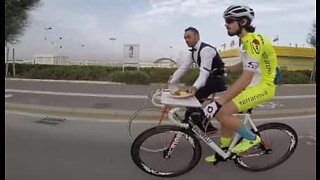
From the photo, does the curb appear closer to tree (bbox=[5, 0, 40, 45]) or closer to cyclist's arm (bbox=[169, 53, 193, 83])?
cyclist's arm (bbox=[169, 53, 193, 83])

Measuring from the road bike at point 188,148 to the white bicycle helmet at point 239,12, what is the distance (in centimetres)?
112

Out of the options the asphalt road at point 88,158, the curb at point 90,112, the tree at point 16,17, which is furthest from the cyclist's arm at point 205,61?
the tree at point 16,17

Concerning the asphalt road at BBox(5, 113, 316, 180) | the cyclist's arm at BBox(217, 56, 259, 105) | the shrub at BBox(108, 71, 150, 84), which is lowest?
the asphalt road at BBox(5, 113, 316, 180)

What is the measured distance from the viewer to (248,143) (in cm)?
408

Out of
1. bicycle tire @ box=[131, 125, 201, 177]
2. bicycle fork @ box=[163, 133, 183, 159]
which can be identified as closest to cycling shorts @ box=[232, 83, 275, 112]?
bicycle tire @ box=[131, 125, 201, 177]

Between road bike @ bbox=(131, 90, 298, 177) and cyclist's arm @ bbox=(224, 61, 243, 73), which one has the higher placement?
cyclist's arm @ bbox=(224, 61, 243, 73)

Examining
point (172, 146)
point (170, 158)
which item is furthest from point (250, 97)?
point (170, 158)

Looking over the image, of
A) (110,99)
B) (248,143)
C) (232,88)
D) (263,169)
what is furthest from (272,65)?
(110,99)

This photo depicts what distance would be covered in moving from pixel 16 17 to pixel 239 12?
1819cm

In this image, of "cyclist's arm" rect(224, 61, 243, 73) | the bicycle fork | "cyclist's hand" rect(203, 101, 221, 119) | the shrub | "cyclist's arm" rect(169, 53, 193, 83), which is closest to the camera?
"cyclist's hand" rect(203, 101, 221, 119)

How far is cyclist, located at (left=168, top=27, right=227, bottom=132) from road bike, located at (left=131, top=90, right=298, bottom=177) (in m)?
0.23

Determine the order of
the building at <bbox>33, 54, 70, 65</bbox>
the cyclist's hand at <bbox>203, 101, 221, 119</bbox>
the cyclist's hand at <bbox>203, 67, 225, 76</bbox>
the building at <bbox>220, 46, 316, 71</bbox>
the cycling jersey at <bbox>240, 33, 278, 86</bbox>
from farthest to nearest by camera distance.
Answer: the building at <bbox>220, 46, 316, 71</bbox>
the building at <bbox>33, 54, 70, 65</bbox>
the cyclist's hand at <bbox>203, 67, 225, 76</bbox>
the cyclist's hand at <bbox>203, 101, 221, 119</bbox>
the cycling jersey at <bbox>240, 33, 278, 86</bbox>

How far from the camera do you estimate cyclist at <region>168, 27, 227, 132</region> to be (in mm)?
4238

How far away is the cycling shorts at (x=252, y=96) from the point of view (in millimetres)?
3861
